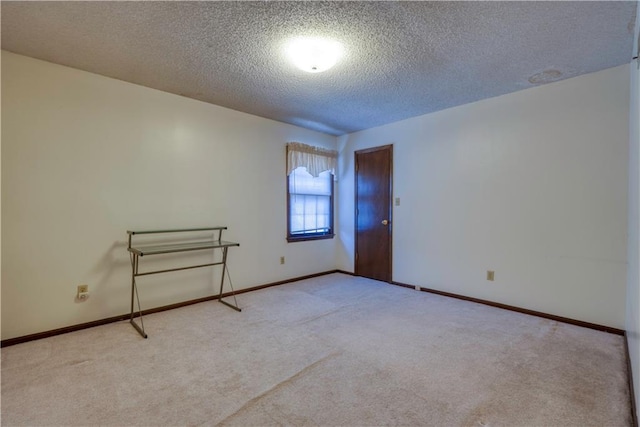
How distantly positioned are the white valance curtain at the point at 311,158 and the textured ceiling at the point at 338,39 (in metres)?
1.20

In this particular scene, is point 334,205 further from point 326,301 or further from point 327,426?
point 327,426

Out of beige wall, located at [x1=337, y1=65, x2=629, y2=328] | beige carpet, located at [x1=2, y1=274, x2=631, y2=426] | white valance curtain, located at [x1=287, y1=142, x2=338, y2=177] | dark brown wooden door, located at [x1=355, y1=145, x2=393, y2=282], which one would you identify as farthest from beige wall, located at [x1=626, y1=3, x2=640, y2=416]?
white valance curtain, located at [x1=287, y1=142, x2=338, y2=177]

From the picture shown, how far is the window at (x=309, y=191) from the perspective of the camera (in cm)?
447

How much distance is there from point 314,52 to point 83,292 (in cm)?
296

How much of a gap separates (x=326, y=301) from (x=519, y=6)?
3116 mm

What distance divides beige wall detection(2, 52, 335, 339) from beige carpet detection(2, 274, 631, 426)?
0.39m

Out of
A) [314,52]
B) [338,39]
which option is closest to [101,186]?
[314,52]

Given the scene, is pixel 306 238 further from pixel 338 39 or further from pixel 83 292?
pixel 338 39

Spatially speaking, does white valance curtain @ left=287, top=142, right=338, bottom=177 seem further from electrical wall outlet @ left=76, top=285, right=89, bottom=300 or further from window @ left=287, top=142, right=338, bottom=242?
electrical wall outlet @ left=76, top=285, right=89, bottom=300

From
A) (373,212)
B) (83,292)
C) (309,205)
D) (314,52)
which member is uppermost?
(314,52)

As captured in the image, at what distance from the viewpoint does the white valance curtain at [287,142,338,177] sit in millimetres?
4410

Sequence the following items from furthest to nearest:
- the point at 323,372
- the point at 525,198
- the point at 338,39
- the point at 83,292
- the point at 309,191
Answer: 1. the point at 309,191
2. the point at 525,198
3. the point at 83,292
4. the point at 338,39
5. the point at 323,372

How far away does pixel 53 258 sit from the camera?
263 centimetres

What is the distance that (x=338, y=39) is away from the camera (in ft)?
7.29
